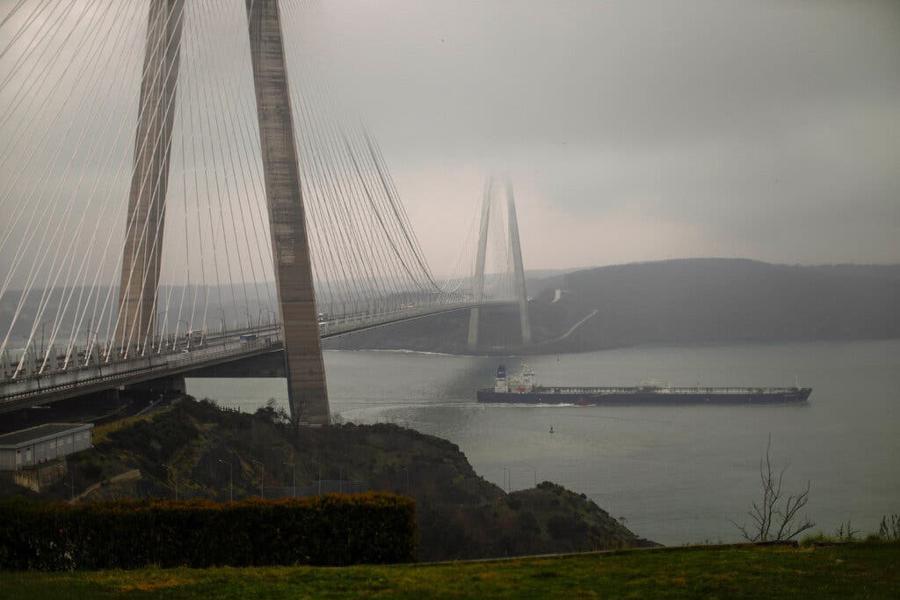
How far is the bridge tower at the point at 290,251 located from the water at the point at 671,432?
2.46 meters

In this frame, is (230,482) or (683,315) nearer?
(230,482)

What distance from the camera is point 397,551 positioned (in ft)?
14.4

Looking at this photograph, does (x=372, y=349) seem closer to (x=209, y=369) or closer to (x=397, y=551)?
(x=209, y=369)

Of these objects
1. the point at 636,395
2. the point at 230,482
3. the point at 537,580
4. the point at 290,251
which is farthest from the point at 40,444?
the point at 636,395

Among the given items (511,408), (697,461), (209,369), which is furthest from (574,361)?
(209,369)

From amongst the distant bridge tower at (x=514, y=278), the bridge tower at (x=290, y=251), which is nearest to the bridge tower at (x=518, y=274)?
the distant bridge tower at (x=514, y=278)

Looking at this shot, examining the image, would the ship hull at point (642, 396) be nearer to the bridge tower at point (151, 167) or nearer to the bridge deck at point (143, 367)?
the bridge deck at point (143, 367)

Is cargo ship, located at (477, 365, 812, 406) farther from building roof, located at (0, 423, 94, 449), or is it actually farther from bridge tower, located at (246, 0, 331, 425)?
building roof, located at (0, 423, 94, 449)

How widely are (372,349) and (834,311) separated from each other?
15477 mm

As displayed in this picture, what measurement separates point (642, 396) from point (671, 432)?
4.83m

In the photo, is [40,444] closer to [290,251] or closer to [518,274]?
[290,251]

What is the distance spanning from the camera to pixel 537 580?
3842 millimetres

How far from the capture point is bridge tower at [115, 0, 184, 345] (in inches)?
453

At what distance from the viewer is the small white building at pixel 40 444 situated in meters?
6.36
